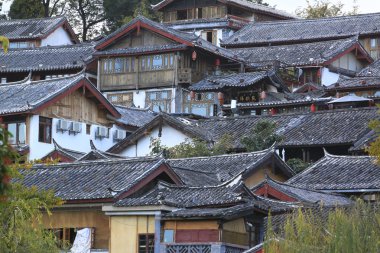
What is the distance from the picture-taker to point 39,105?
53938mm

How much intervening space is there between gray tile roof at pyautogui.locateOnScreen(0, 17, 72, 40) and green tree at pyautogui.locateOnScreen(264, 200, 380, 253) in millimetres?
55442

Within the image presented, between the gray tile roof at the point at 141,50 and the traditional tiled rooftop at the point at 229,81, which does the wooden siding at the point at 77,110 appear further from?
the gray tile roof at the point at 141,50

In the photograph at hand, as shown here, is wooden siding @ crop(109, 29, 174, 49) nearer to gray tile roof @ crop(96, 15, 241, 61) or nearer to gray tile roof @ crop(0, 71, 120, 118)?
gray tile roof @ crop(96, 15, 241, 61)

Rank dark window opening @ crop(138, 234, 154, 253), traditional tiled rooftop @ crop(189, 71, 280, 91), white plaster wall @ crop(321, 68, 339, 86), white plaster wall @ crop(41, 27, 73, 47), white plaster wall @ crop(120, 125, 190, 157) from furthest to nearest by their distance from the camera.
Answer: white plaster wall @ crop(41, 27, 73, 47) < white plaster wall @ crop(321, 68, 339, 86) < traditional tiled rooftop @ crop(189, 71, 280, 91) < white plaster wall @ crop(120, 125, 190, 157) < dark window opening @ crop(138, 234, 154, 253)

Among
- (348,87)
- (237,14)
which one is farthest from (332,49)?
(237,14)

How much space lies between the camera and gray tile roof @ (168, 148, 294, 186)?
41750mm

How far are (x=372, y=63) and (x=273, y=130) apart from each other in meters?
18.5

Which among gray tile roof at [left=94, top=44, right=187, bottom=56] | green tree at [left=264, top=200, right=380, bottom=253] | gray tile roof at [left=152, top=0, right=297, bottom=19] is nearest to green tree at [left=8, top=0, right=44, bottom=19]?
gray tile roof at [left=152, top=0, right=297, bottom=19]

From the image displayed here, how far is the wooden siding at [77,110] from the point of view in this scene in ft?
182

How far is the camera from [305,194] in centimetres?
4134

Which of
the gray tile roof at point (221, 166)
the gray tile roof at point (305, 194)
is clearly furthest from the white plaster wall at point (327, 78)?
the gray tile roof at point (305, 194)

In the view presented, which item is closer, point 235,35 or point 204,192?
point 204,192

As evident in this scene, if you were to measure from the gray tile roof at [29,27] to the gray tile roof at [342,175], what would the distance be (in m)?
36.3

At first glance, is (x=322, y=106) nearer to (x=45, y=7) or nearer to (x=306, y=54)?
(x=306, y=54)
